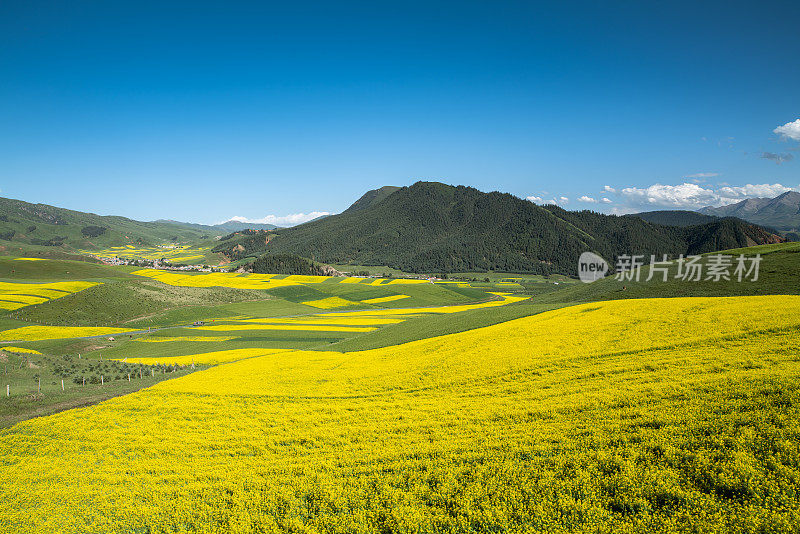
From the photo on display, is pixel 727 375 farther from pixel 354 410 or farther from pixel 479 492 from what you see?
pixel 354 410

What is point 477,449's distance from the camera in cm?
1388

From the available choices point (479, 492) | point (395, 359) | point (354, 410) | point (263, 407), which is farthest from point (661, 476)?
point (395, 359)

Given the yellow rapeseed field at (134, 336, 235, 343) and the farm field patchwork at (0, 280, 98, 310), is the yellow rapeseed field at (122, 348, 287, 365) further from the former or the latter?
the farm field patchwork at (0, 280, 98, 310)

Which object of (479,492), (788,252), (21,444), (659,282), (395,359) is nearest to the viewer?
(479,492)

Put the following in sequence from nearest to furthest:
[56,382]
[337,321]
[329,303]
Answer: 1. [56,382]
2. [337,321]
3. [329,303]

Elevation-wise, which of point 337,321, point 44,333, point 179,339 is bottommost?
point 44,333

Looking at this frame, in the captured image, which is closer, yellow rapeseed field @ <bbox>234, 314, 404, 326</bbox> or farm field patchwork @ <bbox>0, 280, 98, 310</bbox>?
yellow rapeseed field @ <bbox>234, 314, 404, 326</bbox>

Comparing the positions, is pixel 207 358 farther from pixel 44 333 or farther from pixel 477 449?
pixel 477 449

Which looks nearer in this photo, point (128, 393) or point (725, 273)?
point (128, 393)

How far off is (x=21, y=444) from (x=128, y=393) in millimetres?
10134

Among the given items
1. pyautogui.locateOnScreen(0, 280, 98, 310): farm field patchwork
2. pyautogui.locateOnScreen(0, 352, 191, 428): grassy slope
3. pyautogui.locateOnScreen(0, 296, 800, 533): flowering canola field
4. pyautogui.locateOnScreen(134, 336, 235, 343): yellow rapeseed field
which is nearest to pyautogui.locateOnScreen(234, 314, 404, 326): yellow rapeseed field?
pyautogui.locateOnScreen(134, 336, 235, 343): yellow rapeseed field

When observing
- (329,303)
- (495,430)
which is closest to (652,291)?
(495,430)

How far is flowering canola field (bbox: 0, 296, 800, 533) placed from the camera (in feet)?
33.2

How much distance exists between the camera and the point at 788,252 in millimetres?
45000
